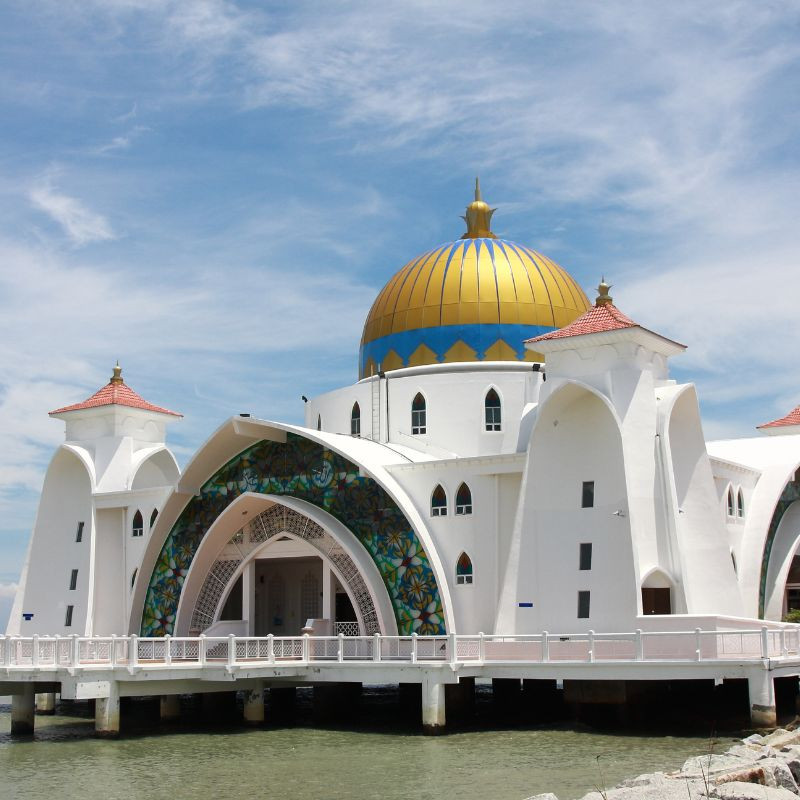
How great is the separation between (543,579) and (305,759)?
7098 millimetres

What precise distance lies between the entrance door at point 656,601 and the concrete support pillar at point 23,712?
12554mm

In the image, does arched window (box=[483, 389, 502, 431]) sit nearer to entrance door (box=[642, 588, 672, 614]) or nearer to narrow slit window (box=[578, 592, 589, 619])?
entrance door (box=[642, 588, 672, 614])

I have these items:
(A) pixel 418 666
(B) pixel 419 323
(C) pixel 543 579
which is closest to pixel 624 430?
(C) pixel 543 579

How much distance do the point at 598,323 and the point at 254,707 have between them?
1073 centimetres

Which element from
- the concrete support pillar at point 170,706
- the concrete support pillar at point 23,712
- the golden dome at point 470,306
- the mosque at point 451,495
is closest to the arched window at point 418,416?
the mosque at point 451,495

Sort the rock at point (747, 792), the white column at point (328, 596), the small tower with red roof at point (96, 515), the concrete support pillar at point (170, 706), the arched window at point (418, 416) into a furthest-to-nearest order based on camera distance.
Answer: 1. the small tower with red roof at point (96, 515)
2. the arched window at point (418, 416)
3. the white column at point (328, 596)
4. the concrete support pillar at point (170, 706)
5. the rock at point (747, 792)

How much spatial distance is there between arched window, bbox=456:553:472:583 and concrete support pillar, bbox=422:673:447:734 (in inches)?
168

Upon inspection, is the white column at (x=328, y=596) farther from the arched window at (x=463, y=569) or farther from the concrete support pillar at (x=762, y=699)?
the concrete support pillar at (x=762, y=699)

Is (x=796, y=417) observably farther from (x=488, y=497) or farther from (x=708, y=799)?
(x=708, y=799)

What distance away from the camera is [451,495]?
27469 millimetres

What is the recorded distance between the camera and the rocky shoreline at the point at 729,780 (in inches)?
512

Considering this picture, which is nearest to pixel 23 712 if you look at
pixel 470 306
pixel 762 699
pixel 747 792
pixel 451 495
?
pixel 451 495

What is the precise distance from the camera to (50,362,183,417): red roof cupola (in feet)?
112

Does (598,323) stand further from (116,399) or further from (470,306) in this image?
(116,399)
